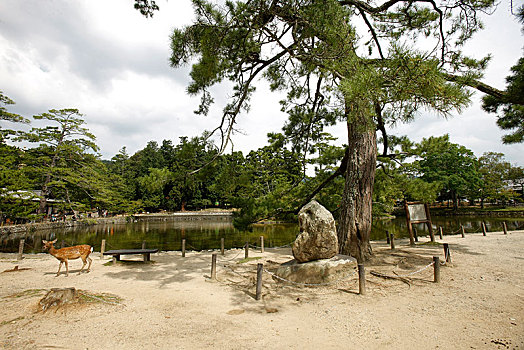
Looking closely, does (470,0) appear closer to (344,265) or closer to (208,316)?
(344,265)

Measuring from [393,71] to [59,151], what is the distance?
19.3m

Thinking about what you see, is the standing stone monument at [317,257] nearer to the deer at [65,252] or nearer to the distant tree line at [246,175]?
the distant tree line at [246,175]

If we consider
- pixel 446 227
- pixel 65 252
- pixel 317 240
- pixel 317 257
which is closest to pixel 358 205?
pixel 317 240

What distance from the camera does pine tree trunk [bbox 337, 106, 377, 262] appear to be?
5383 mm

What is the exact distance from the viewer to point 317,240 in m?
4.77

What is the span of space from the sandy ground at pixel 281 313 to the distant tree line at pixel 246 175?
6.29 feet

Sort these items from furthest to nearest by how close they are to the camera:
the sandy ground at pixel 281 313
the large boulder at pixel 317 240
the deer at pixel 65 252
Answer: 1. the deer at pixel 65 252
2. the large boulder at pixel 317 240
3. the sandy ground at pixel 281 313

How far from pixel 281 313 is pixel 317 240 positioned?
5.30 feet

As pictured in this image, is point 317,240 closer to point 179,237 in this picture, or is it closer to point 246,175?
point 246,175

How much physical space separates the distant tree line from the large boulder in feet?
5.50

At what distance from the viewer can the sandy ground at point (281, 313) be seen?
107 inches

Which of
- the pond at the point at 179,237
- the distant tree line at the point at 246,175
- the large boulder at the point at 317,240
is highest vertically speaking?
the distant tree line at the point at 246,175

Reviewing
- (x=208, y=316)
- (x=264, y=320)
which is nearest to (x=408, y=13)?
(x=264, y=320)

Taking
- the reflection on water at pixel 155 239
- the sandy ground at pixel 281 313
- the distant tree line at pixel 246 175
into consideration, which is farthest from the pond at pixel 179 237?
the sandy ground at pixel 281 313
